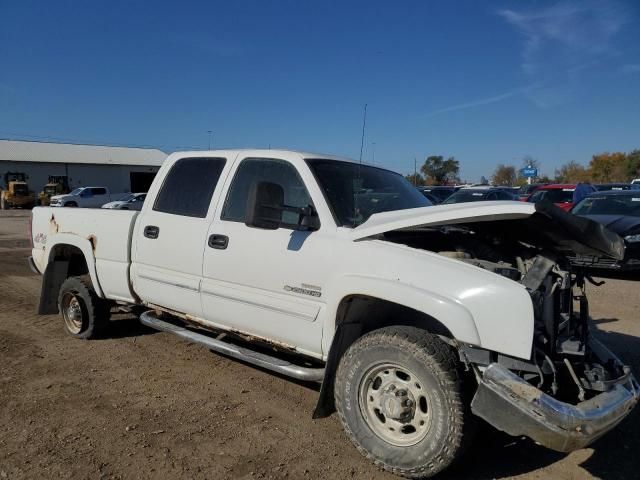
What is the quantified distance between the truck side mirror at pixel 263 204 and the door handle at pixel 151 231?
1.54 metres

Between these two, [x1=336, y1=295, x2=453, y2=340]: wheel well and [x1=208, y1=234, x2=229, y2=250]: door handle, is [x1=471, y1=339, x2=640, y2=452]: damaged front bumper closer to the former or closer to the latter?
[x1=336, y1=295, x2=453, y2=340]: wheel well

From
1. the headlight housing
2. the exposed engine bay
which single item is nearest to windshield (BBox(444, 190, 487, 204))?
the headlight housing

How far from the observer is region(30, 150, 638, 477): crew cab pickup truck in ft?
9.27

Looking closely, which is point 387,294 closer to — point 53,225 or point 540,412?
point 540,412

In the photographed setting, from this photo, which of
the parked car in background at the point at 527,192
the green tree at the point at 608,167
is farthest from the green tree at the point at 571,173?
the parked car in background at the point at 527,192

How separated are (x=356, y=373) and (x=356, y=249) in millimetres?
778

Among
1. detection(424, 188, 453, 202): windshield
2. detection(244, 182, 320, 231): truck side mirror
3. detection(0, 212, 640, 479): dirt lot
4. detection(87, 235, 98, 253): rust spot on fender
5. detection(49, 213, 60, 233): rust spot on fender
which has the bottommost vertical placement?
detection(0, 212, 640, 479): dirt lot

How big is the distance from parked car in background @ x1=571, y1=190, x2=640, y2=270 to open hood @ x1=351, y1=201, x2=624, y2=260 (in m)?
5.53

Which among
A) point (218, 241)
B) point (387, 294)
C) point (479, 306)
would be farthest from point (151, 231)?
point (479, 306)

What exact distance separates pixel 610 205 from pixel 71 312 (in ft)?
35.4

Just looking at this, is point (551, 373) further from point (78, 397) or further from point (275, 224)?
point (78, 397)

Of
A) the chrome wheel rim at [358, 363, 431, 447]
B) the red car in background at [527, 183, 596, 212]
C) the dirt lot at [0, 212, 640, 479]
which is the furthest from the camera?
the red car in background at [527, 183, 596, 212]

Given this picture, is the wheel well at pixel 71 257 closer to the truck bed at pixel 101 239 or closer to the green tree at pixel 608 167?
the truck bed at pixel 101 239

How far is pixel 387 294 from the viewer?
124 inches
